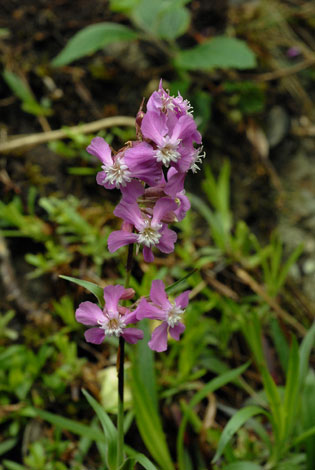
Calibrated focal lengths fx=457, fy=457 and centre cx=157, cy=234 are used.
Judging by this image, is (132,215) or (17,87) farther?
(17,87)

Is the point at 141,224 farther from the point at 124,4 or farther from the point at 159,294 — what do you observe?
the point at 124,4

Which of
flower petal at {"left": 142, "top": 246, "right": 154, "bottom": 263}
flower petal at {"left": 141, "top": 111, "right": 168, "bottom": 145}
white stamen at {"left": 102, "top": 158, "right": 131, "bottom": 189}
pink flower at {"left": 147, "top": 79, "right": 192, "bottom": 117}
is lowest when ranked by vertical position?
flower petal at {"left": 142, "top": 246, "right": 154, "bottom": 263}

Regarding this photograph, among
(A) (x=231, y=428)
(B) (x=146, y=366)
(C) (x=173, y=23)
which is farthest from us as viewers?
(C) (x=173, y=23)

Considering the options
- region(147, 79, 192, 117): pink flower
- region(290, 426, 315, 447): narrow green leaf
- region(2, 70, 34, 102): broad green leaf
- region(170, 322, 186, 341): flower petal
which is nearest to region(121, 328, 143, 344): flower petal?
region(170, 322, 186, 341): flower petal

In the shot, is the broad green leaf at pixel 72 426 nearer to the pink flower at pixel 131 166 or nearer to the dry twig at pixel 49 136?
the pink flower at pixel 131 166

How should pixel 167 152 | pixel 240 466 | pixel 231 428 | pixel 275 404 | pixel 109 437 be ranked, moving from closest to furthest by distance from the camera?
pixel 167 152 < pixel 109 437 < pixel 231 428 < pixel 240 466 < pixel 275 404

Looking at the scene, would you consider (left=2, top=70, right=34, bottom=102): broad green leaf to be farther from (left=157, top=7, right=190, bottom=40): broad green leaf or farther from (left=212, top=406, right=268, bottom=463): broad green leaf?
(left=212, top=406, right=268, bottom=463): broad green leaf

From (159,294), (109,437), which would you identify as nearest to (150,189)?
(159,294)

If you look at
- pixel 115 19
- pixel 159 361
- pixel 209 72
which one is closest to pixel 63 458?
pixel 159 361
